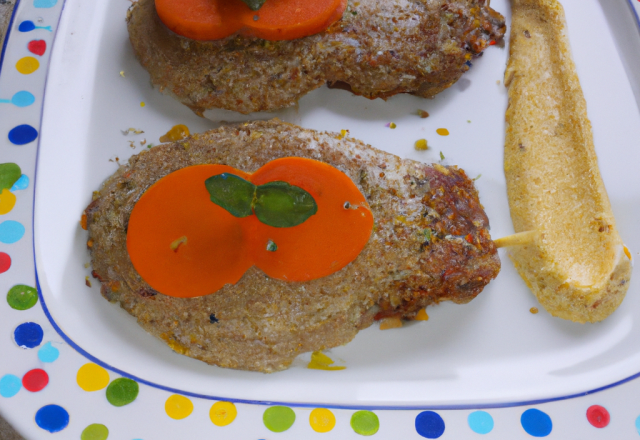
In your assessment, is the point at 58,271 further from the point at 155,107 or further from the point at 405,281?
the point at 405,281

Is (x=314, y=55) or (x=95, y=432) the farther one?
(x=314, y=55)

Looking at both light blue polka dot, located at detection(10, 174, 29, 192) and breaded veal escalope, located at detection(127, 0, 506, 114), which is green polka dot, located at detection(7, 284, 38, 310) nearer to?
light blue polka dot, located at detection(10, 174, 29, 192)

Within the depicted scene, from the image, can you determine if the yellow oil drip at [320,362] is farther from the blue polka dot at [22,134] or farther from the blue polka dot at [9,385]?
the blue polka dot at [22,134]

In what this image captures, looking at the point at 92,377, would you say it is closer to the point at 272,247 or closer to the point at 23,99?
the point at 272,247

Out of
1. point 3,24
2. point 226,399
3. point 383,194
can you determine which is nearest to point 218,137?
point 383,194

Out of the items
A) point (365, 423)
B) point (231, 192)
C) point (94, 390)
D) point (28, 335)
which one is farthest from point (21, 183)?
point (365, 423)

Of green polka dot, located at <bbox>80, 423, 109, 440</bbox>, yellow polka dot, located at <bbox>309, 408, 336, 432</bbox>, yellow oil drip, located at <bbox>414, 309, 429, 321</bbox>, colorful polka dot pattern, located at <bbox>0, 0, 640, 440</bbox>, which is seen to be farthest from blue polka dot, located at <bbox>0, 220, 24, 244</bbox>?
yellow oil drip, located at <bbox>414, 309, 429, 321</bbox>

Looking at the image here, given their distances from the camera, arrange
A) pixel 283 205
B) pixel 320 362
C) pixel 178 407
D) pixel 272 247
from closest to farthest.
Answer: pixel 283 205
pixel 272 247
pixel 178 407
pixel 320 362
